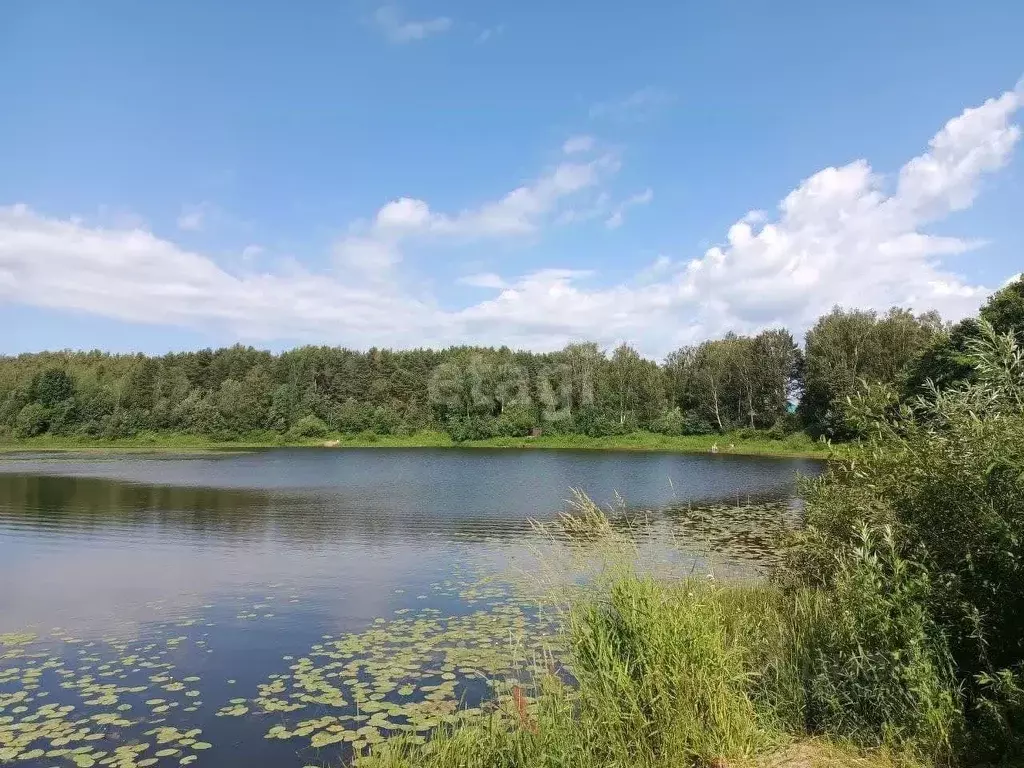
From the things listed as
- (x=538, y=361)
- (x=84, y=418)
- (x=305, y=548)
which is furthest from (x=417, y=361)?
(x=305, y=548)

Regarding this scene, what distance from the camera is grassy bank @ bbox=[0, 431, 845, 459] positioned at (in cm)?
6969

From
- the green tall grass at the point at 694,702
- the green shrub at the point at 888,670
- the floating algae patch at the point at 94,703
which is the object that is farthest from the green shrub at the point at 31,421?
the green shrub at the point at 888,670

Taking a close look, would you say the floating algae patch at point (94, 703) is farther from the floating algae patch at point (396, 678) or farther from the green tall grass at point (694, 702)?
the green tall grass at point (694, 702)

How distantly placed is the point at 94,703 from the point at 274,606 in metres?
5.19

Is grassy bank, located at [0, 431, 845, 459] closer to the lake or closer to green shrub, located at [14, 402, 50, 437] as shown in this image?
green shrub, located at [14, 402, 50, 437]

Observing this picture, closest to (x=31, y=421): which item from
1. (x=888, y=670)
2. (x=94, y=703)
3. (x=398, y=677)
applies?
(x=94, y=703)

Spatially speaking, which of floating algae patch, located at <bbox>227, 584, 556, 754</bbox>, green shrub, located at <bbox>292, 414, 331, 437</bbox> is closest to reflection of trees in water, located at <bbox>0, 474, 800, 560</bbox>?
floating algae patch, located at <bbox>227, 584, 556, 754</bbox>

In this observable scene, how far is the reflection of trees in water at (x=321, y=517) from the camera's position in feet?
72.9

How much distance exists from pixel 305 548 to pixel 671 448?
61506 millimetres

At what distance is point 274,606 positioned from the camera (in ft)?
47.1

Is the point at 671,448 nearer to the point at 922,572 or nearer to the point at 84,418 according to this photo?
the point at 922,572

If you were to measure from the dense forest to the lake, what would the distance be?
47.3 m

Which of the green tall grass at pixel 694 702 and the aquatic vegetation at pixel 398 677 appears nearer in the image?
the green tall grass at pixel 694 702

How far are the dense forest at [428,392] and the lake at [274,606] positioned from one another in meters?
47.3
